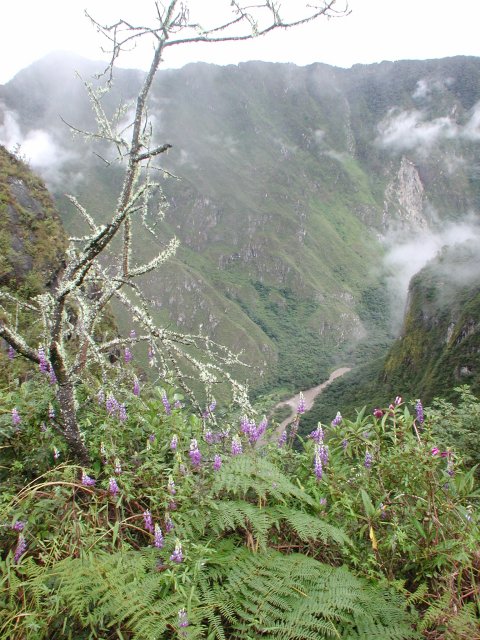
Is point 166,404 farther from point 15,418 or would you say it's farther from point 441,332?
point 441,332

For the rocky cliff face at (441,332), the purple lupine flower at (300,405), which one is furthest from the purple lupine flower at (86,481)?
the rocky cliff face at (441,332)

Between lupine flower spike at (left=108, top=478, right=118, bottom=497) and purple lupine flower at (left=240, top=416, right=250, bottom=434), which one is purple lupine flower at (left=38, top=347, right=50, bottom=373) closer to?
lupine flower spike at (left=108, top=478, right=118, bottom=497)

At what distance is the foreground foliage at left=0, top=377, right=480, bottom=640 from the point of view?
2502 millimetres

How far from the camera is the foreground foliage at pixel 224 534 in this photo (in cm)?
250

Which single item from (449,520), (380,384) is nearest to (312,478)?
(449,520)

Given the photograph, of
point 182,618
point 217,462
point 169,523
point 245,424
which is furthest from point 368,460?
point 182,618

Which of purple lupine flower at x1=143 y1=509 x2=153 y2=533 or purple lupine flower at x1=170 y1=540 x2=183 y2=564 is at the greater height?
purple lupine flower at x1=170 y1=540 x2=183 y2=564

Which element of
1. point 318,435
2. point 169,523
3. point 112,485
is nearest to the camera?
point 169,523

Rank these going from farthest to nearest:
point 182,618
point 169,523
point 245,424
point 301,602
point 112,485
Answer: point 245,424
point 112,485
point 169,523
point 301,602
point 182,618

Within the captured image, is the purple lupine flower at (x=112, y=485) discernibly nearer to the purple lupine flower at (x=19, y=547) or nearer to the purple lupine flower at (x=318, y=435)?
the purple lupine flower at (x=19, y=547)

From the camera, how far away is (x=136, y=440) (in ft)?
13.7

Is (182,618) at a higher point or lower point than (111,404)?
lower

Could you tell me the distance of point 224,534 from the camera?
3.30m

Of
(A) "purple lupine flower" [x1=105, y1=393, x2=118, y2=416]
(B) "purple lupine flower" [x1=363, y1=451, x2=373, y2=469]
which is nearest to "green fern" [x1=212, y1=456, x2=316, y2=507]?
(B) "purple lupine flower" [x1=363, y1=451, x2=373, y2=469]
